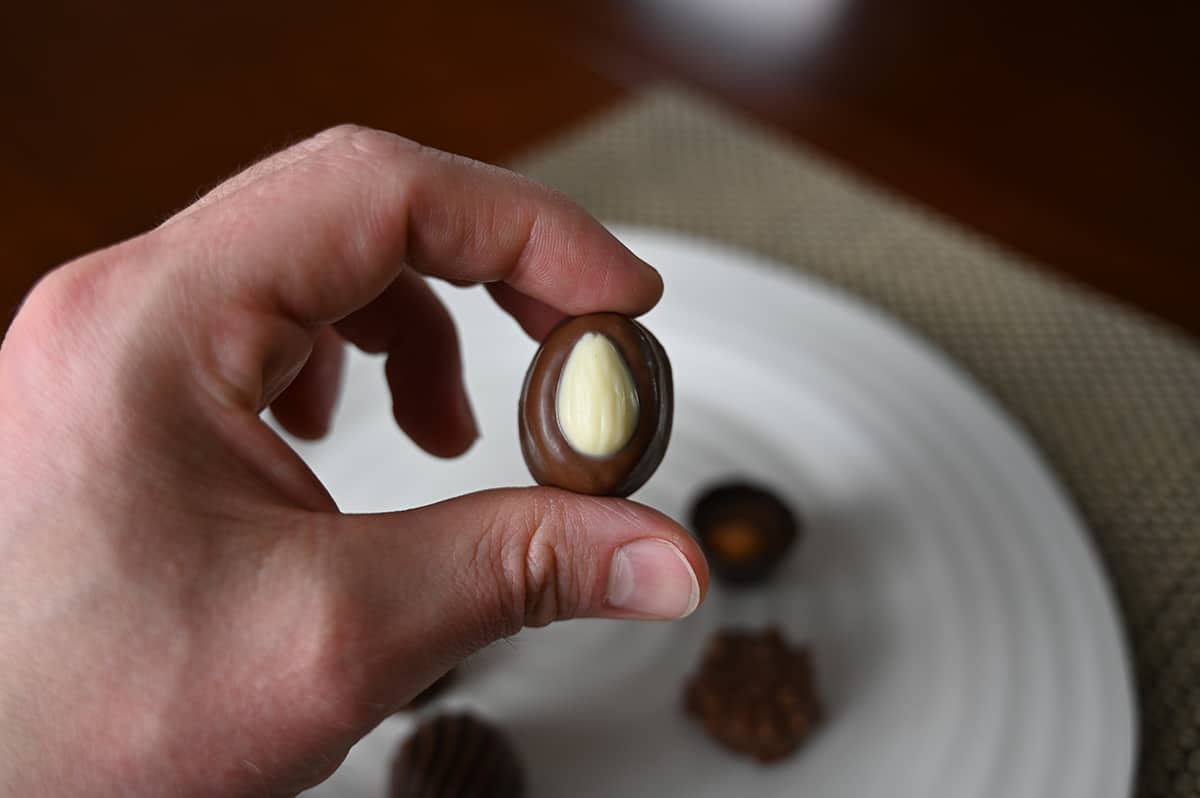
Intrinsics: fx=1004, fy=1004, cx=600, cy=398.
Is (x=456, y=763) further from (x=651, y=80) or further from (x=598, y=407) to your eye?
(x=651, y=80)

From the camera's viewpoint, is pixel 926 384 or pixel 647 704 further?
pixel 926 384

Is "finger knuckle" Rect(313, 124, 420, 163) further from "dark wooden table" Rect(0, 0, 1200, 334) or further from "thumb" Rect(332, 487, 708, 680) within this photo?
"dark wooden table" Rect(0, 0, 1200, 334)

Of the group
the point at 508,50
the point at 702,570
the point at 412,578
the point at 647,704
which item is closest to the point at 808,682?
the point at 647,704

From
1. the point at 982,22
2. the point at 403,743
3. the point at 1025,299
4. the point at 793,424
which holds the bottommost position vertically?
the point at 403,743

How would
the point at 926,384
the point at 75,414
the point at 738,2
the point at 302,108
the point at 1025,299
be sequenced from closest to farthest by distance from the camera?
the point at 75,414, the point at 926,384, the point at 1025,299, the point at 302,108, the point at 738,2

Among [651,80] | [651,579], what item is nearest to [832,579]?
[651,579]

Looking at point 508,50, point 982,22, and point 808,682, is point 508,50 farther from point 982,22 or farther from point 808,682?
point 808,682
